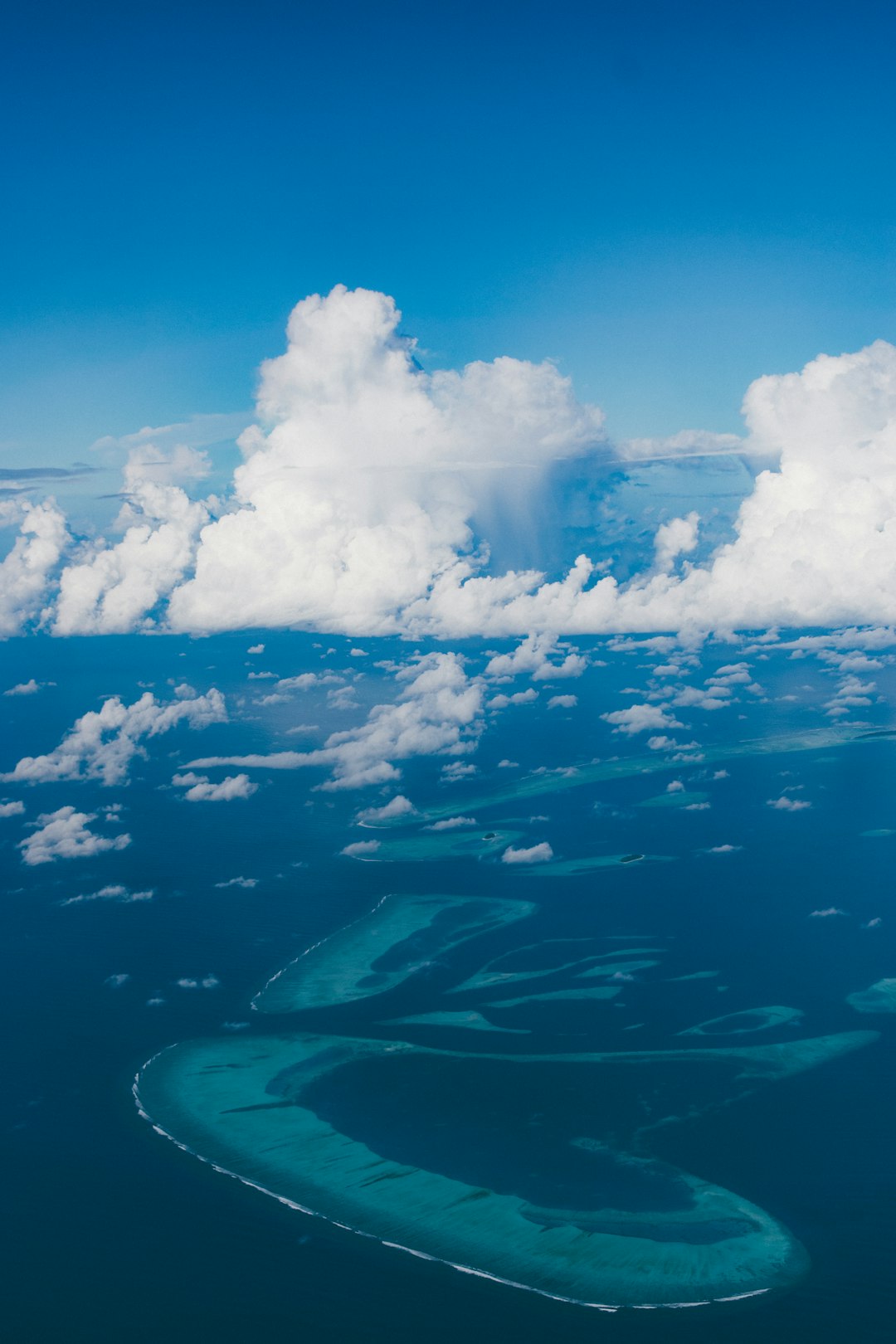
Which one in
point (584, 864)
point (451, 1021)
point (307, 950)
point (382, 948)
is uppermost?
point (584, 864)

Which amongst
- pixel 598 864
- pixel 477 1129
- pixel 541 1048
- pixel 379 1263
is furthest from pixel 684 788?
pixel 379 1263

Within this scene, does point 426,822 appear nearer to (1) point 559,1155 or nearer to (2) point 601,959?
(2) point 601,959

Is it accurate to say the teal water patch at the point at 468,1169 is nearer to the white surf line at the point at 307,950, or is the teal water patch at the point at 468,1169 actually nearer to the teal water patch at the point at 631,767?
the white surf line at the point at 307,950

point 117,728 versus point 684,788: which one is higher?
point 117,728

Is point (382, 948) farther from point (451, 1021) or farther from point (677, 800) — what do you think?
point (677, 800)

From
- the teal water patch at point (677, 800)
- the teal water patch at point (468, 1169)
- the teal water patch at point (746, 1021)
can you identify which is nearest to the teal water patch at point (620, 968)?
the teal water patch at point (746, 1021)

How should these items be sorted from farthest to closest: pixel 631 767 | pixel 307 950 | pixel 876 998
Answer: pixel 631 767 → pixel 307 950 → pixel 876 998

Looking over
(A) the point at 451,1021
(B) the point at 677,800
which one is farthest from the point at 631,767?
(A) the point at 451,1021
